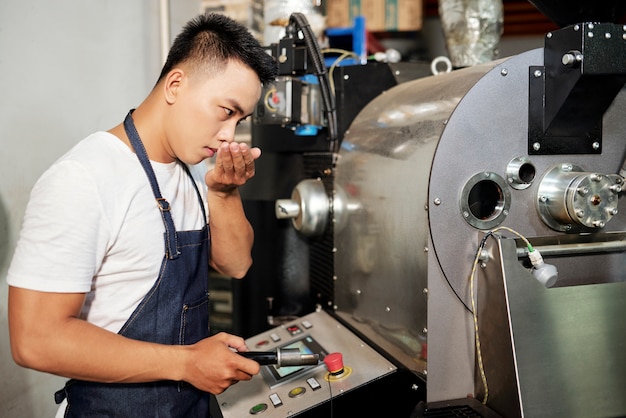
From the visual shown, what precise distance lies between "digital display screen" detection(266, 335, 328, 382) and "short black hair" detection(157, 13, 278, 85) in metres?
0.72

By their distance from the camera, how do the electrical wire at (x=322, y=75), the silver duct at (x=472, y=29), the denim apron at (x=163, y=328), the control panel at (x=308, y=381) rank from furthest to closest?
the silver duct at (x=472, y=29) < the electrical wire at (x=322, y=75) < the control panel at (x=308, y=381) < the denim apron at (x=163, y=328)

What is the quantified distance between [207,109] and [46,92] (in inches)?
30.2

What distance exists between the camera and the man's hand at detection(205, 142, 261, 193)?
1182 mm

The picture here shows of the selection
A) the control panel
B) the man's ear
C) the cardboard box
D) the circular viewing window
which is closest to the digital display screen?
the control panel

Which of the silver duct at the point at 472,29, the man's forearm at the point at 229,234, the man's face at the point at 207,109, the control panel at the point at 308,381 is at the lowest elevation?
the control panel at the point at 308,381

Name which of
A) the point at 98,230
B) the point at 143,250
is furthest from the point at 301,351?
the point at 98,230

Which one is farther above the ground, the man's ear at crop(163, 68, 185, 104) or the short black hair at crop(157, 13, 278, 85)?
the short black hair at crop(157, 13, 278, 85)

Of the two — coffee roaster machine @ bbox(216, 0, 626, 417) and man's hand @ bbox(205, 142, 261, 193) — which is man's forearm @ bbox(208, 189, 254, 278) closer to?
man's hand @ bbox(205, 142, 261, 193)

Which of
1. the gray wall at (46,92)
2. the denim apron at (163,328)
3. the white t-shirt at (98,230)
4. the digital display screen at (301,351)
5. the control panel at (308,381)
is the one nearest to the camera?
the white t-shirt at (98,230)

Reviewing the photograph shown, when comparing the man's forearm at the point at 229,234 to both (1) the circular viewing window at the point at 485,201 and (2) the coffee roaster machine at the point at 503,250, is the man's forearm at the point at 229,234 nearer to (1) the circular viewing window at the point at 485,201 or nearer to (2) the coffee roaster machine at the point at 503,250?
(2) the coffee roaster machine at the point at 503,250

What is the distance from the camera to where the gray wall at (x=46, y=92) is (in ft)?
5.02

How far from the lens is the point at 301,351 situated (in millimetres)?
1501

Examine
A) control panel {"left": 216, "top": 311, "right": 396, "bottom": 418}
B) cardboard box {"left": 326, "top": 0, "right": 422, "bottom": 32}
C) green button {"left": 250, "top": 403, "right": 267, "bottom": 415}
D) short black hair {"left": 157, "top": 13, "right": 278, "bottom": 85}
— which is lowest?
green button {"left": 250, "top": 403, "right": 267, "bottom": 415}

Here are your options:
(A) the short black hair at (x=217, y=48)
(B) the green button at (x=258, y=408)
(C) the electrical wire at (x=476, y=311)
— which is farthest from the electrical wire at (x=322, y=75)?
(B) the green button at (x=258, y=408)
